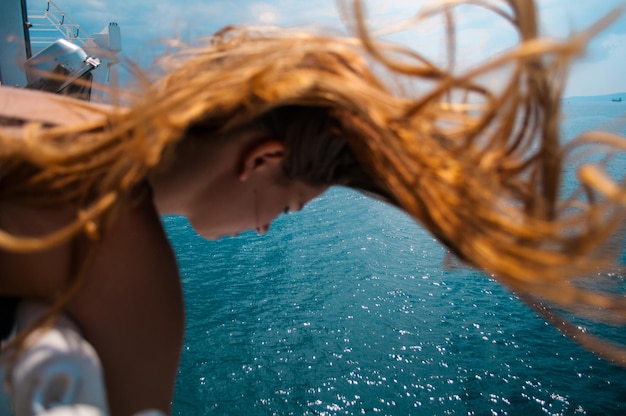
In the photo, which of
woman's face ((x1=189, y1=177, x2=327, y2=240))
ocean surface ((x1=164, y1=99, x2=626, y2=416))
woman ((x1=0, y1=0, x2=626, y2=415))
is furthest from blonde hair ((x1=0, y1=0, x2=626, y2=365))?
ocean surface ((x1=164, y1=99, x2=626, y2=416))

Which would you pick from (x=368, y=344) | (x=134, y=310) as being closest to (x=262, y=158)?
(x=134, y=310)

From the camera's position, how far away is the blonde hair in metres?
0.56

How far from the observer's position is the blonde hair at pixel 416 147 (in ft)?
1.85

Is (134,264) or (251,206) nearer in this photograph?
(134,264)

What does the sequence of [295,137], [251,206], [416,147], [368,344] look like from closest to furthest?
[416,147], [295,137], [251,206], [368,344]

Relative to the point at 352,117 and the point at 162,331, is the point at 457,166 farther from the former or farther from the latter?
the point at 162,331

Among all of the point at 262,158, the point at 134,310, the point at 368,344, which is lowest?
the point at 368,344

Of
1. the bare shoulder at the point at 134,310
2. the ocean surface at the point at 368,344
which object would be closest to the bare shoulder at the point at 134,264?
the bare shoulder at the point at 134,310

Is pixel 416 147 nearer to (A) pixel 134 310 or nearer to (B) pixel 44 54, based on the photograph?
(A) pixel 134 310

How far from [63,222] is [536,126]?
0.65m

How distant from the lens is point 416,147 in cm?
61

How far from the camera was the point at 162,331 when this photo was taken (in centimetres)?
67

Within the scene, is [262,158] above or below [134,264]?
above

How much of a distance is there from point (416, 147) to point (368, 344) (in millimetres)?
2445
